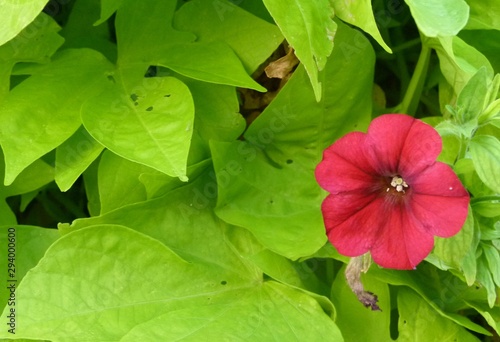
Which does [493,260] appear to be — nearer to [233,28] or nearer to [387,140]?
[387,140]

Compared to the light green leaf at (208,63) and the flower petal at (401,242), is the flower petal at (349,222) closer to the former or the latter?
the flower petal at (401,242)

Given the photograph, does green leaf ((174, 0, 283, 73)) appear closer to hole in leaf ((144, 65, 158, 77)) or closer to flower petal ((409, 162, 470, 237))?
hole in leaf ((144, 65, 158, 77))

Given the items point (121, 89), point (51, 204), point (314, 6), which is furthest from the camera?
point (51, 204)

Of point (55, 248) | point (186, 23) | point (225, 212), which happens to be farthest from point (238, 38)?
point (55, 248)

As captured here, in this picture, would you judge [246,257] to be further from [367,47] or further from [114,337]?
[367,47]

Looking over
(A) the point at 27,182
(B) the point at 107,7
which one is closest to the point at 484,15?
(B) the point at 107,7
